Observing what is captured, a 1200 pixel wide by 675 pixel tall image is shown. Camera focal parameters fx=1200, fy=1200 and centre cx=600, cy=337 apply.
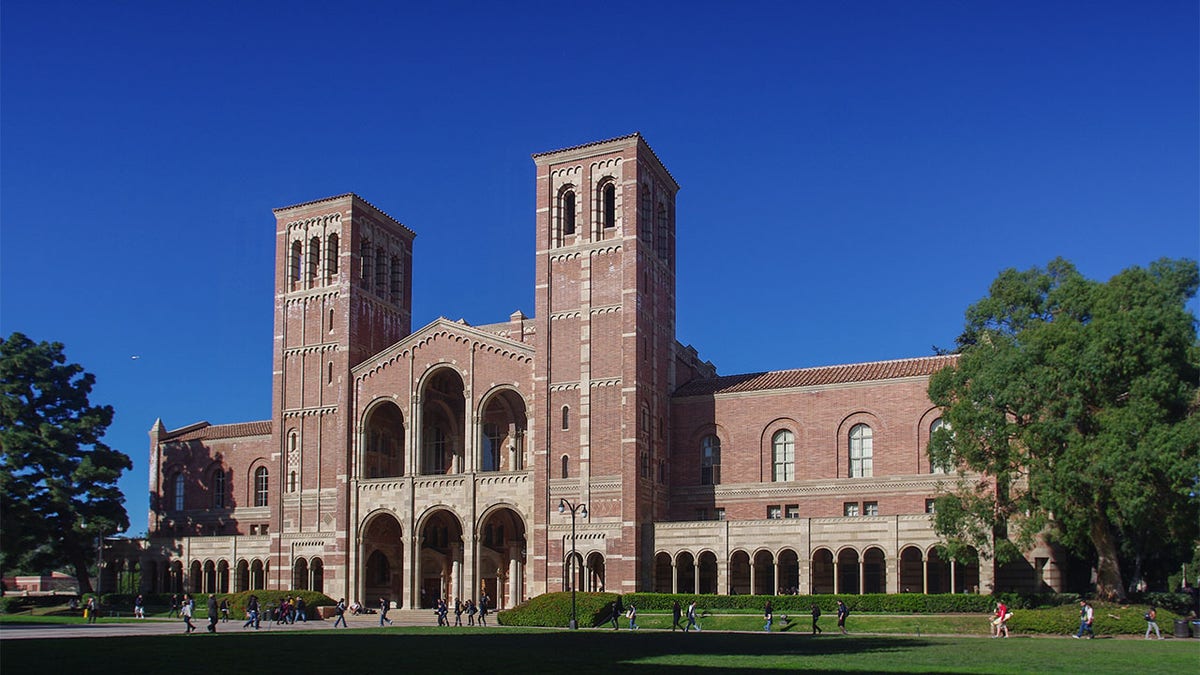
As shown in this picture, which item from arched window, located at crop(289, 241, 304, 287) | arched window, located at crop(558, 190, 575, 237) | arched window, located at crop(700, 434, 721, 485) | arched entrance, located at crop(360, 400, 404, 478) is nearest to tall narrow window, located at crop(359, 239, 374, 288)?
arched window, located at crop(289, 241, 304, 287)

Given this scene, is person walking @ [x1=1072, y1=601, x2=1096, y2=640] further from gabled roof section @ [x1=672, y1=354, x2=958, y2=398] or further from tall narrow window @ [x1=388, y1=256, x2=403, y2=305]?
tall narrow window @ [x1=388, y1=256, x2=403, y2=305]

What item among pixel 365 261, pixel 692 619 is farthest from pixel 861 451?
pixel 365 261

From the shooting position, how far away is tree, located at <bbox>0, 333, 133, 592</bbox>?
6906 centimetres

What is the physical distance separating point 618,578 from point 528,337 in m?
20.7

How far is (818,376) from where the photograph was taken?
62906 mm

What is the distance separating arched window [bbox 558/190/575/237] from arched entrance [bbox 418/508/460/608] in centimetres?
1671

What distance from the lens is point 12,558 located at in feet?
225

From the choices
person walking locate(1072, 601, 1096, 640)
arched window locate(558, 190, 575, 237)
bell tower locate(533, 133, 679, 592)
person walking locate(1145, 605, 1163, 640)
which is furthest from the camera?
arched window locate(558, 190, 575, 237)

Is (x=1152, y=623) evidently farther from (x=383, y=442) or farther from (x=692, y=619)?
(x=383, y=442)

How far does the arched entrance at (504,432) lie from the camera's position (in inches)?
2655

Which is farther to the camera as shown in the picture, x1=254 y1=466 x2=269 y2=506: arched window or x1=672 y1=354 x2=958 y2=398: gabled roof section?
x1=254 y1=466 x2=269 y2=506: arched window

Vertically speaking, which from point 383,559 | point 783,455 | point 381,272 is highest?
point 381,272

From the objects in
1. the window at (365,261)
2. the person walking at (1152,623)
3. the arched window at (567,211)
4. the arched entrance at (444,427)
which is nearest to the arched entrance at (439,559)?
the arched entrance at (444,427)

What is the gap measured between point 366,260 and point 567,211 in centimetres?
1555
